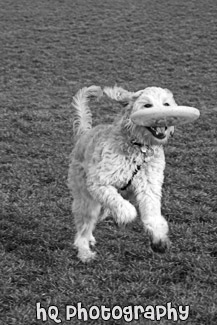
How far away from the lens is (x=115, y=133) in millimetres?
4543

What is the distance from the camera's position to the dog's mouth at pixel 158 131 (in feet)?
13.7

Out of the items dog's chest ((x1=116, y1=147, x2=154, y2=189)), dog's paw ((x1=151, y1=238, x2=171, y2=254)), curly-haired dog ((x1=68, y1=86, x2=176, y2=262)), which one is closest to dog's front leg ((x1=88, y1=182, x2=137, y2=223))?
curly-haired dog ((x1=68, y1=86, x2=176, y2=262))

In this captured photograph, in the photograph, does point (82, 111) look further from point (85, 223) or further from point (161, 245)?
point (161, 245)

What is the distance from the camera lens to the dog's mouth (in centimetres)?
417

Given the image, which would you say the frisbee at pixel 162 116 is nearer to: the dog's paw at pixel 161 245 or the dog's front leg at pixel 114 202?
the dog's front leg at pixel 114 202

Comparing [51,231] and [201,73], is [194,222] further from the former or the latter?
[201,73]

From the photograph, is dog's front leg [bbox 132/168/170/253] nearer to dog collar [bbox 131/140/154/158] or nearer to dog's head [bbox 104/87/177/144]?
dog collar [bbox 131/140/154/158]

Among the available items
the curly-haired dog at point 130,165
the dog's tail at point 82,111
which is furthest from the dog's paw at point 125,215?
the dog's tail at point 82,111

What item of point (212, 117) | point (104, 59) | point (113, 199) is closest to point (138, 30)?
point (104, 59)

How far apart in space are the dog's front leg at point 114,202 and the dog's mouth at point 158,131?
0.58 meters

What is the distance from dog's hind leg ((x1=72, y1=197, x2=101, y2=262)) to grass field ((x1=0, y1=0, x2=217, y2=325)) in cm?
11

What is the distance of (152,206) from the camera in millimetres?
4324

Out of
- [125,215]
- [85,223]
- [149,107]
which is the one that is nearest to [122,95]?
[149,107]

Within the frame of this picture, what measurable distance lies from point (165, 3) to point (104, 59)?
27.2 ft
